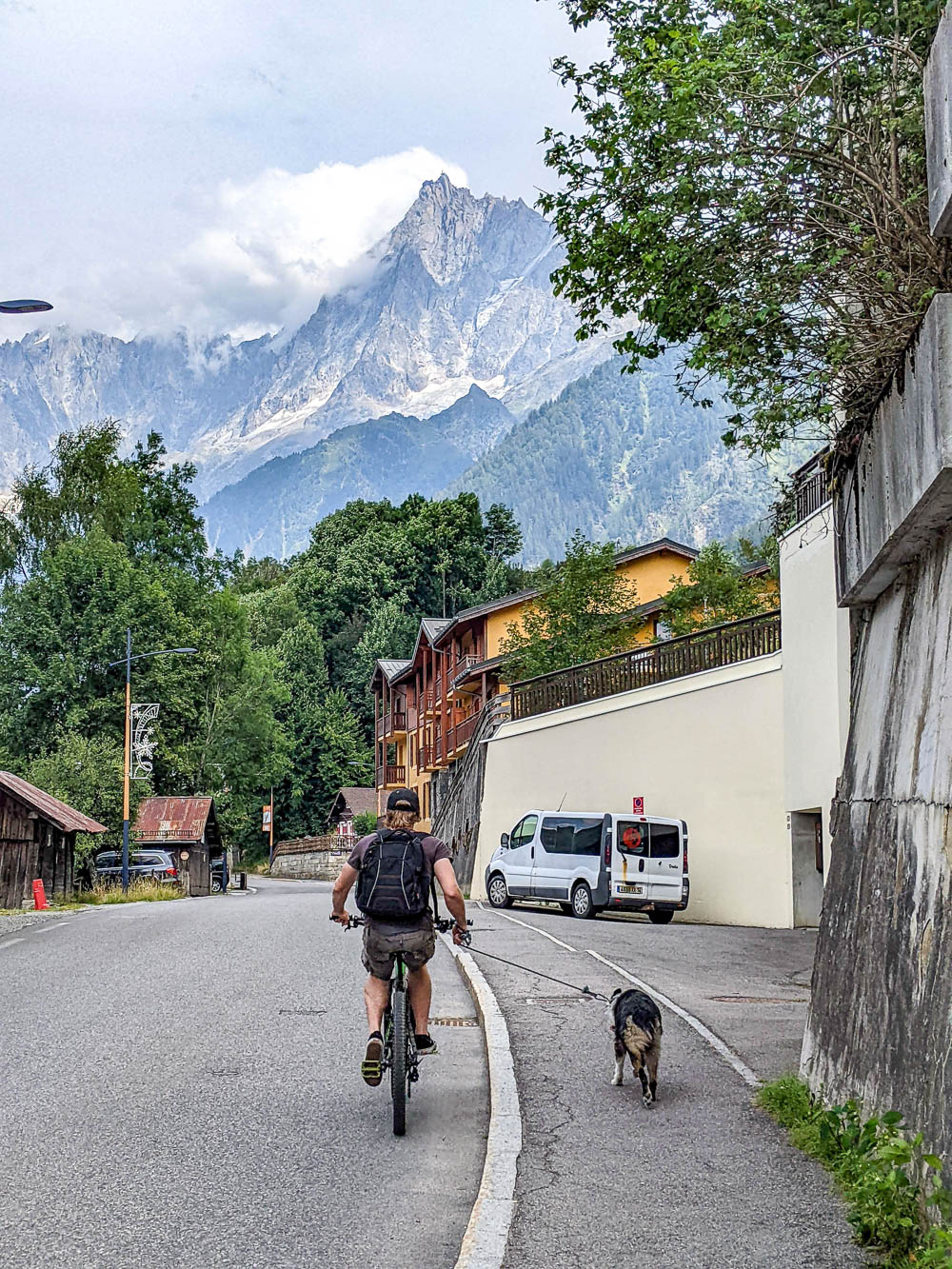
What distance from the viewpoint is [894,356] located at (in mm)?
7832

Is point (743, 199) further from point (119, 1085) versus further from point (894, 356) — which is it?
point (119, 1085)

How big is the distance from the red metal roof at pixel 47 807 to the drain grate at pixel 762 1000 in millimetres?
26860

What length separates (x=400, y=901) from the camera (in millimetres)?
7668

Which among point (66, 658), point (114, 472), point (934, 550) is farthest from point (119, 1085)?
point (114, 472)

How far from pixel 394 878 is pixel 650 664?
897 inches

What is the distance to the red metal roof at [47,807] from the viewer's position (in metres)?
36.7

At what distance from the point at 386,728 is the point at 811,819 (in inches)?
1954

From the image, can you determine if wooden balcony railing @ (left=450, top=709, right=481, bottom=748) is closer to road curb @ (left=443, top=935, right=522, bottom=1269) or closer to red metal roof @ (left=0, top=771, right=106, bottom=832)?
red metal roof @ (left=0, top=771, right=106, bottom=832)

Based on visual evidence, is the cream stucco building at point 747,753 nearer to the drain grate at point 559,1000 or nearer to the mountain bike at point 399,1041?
the drain grate at point 559,1000

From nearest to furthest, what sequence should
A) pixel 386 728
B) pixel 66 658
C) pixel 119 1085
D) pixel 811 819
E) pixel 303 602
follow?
pixel 119 1085 < pixel 811 819 < pixel 66 658 < pixel 386 728 < pixel 303 602

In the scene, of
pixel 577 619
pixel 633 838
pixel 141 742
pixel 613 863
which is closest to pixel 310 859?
pixel 141 742

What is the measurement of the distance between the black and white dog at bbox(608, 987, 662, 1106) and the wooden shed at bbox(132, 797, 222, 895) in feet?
145

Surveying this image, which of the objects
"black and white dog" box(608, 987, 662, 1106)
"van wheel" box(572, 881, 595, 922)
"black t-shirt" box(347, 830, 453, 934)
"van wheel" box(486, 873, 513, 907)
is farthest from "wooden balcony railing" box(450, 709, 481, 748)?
"black t-shirt" box(347, 830, 453, 934)

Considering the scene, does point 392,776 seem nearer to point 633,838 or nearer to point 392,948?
point 633,838
